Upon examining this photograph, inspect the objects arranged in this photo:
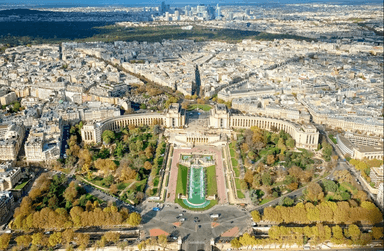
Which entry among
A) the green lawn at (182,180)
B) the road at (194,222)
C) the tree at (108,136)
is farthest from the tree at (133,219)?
the tree at (108,136)

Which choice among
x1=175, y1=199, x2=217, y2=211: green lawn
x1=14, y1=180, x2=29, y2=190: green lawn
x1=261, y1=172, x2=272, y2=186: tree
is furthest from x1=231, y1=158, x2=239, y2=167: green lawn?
x1=14, y1=180, x2=29, y2=190: green lawn

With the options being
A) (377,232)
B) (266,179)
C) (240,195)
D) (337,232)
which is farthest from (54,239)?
(377,232)

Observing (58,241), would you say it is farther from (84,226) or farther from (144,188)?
(144,188)

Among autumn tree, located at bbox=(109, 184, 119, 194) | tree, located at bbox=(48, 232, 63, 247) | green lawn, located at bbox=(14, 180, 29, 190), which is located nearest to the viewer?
tree, located at bbox=(48, 232, 63, 247)

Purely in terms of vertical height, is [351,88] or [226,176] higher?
[351,88]

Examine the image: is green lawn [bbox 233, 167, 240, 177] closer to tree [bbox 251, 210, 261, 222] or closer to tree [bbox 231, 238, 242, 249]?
tree [bbox 251, 210, 261, 222]

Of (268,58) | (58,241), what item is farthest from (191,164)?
(268,58)
